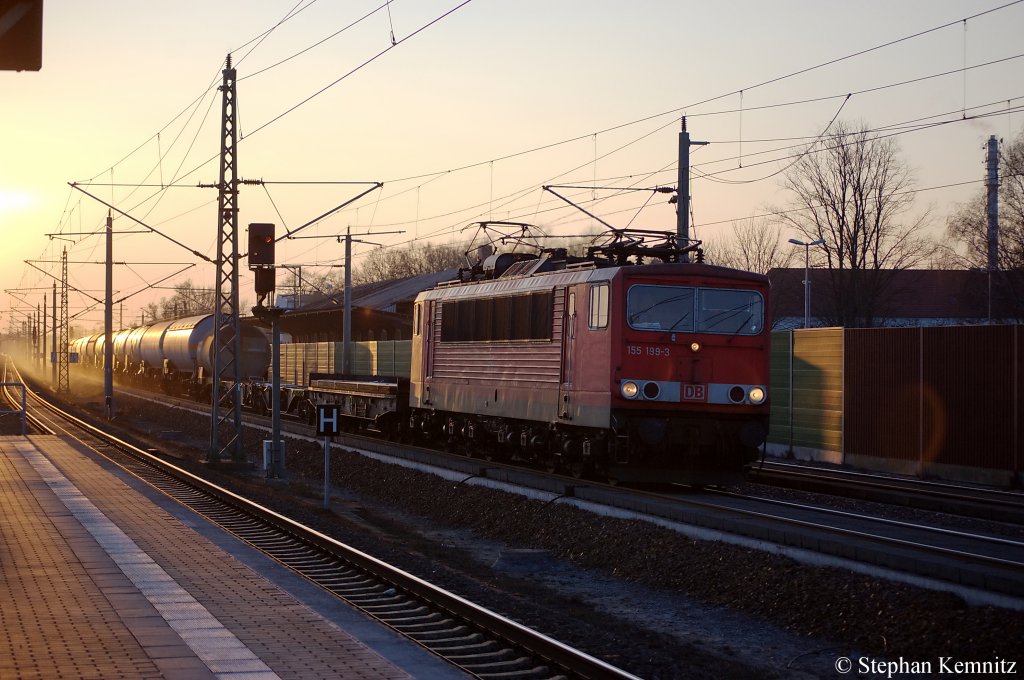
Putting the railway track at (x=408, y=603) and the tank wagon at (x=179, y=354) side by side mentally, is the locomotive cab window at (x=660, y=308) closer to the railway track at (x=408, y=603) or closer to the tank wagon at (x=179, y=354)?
the railway track at (x=408, y=603)

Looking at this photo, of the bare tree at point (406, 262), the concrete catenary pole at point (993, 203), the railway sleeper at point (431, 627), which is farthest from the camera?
the bare tree at point (406, 262)

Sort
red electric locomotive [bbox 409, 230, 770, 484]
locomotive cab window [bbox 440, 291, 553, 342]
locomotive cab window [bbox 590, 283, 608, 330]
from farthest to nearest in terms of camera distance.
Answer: locomotive cab window [bbox 440, 291, 553, 342], locomotive cab window [bbox 590, 283, 608, 330], red electric locomotive [bbox 409, 230, 770, 484]

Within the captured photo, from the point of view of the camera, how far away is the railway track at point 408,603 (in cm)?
882

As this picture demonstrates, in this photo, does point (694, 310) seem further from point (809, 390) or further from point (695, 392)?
point (809, 390)

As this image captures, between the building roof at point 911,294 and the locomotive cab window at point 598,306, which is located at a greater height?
the building roof at point 911,294

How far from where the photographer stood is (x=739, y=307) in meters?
19.2

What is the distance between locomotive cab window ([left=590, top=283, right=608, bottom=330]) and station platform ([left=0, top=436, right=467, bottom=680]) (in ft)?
20.9

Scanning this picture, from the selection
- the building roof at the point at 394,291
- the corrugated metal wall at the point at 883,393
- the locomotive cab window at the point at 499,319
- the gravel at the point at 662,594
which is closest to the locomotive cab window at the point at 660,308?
the locomotive cab window at the point at 499,319

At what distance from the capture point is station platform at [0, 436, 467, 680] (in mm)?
8586

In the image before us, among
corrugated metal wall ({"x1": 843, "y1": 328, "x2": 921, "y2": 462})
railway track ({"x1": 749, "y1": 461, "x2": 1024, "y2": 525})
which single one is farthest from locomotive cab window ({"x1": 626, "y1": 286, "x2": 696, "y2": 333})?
corrugated metal wall ({"x1": 843, "y1": 328, "x2": 921, "y2": 462})

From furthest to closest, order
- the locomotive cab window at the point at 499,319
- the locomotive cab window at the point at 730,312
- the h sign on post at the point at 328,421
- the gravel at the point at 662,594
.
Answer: the locomotive cab window at the point at 499,319 → the h sign on post at the point at 328,421 → the locomotive cab window at the point at 730,312 → the gravel at the point at 662,594

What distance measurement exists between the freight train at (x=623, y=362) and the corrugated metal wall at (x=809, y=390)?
6.81 m

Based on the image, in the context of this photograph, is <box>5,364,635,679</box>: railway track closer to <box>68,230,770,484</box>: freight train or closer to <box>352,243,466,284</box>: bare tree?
<box>68,230,770,484</box>: freight train

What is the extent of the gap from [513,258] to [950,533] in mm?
11516
